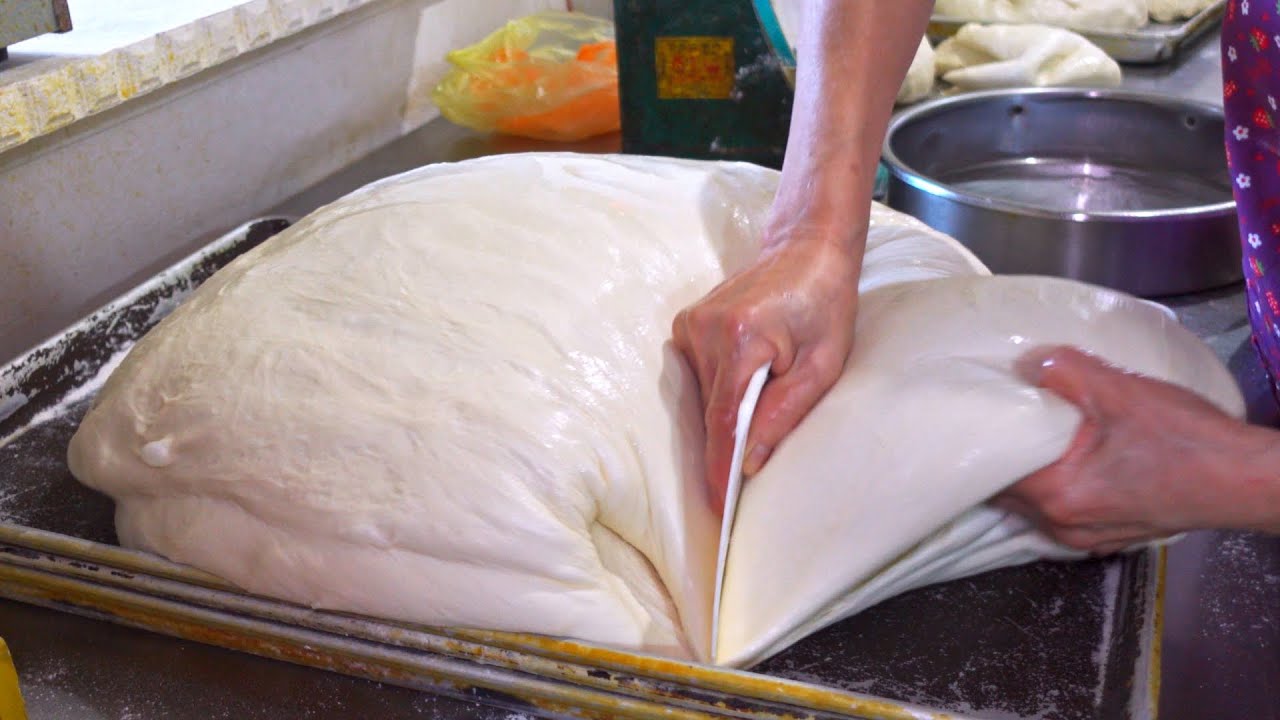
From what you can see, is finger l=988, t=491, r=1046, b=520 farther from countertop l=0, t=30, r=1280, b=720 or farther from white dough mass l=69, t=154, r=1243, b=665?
countertop l=0, t=30, r=1280, b=720

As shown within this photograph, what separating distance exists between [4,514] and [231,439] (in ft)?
1.01

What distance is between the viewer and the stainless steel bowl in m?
1.40

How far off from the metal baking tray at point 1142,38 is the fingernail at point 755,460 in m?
1.83

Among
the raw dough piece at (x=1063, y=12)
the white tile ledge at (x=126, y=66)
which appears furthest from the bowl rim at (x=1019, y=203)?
the white tile ledge at (x=126, y=66)

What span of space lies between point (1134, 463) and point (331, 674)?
64cm

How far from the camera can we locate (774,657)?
0.91 metres

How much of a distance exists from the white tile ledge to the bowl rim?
2.99ft

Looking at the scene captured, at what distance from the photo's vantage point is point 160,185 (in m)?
1.62

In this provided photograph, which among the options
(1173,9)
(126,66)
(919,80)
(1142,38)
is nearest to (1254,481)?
(126,66)

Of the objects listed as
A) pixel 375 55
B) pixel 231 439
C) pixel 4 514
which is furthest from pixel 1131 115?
pixel 4 514

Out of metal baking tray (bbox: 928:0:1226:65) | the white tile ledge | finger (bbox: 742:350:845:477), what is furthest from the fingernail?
metal baking tray (bbox: 928:0:1226:65)

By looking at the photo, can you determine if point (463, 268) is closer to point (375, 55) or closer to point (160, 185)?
point (160, 185)

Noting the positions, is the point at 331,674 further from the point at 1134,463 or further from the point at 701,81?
the point at 701,81

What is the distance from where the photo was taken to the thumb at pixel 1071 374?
2.99 ft
